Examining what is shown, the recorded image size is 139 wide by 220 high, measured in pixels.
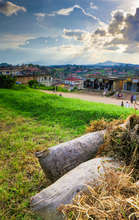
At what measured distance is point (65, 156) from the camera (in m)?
2.61

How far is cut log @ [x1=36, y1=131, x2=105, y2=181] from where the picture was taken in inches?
102

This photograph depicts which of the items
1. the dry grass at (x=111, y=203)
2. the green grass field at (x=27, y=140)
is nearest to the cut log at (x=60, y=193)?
the dry grass at (x=111, y=203)

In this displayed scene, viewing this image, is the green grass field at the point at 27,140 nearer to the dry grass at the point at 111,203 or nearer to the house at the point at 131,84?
the dry grass at the point at 111,203

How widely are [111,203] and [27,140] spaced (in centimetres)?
428

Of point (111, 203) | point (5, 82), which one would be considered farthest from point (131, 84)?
point (111, 203)

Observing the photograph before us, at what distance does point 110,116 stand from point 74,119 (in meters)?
1.66

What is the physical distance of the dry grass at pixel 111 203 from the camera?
109 cm

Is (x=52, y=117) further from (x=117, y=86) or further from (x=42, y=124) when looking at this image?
(x=117, y=86)

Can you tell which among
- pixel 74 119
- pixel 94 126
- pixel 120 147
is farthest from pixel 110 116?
pixel 120 147

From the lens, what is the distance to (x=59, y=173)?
261cm

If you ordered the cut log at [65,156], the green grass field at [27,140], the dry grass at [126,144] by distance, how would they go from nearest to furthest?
1. the dry grass at [126,144]
2. the cut log at [65,156]
3. the green grass field at [27,140]

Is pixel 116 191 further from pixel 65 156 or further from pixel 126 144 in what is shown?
pixel 65 156

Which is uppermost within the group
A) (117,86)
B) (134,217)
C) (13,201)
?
(117,86)

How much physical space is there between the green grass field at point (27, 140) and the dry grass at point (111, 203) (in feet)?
4.54
